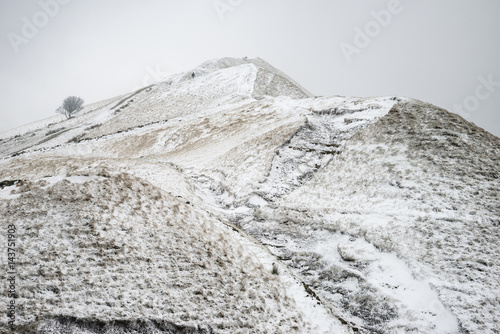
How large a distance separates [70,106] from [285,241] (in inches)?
3706

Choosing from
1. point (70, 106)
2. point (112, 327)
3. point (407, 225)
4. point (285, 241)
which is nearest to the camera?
point (112, 327)

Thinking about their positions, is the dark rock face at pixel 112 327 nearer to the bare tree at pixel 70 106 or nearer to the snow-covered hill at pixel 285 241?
the snow-covered hill at pixel 285 241

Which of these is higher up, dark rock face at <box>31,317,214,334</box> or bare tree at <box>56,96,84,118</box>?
bare tree at <box>56,96,84,118</box>

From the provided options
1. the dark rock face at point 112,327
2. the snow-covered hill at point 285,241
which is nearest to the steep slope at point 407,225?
the snow-covered hill at point 285,241

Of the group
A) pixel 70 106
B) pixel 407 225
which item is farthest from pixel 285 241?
pixel 70 106

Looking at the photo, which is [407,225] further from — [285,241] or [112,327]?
[112,327]

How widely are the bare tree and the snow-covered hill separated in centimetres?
8038

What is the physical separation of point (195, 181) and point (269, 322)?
50.9 feet

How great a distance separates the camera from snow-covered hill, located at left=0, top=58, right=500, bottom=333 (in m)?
8.24

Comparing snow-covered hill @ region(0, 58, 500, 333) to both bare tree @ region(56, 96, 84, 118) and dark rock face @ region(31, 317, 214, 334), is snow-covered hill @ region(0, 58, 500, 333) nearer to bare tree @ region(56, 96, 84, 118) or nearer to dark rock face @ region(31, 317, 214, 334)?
dark rock face @ region(31, 317, 214, 334)

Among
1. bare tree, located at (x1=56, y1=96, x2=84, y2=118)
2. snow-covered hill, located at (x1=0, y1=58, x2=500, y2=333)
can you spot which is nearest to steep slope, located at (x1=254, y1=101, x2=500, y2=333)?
snow-covered hill, located at (x1=0, y1=58, x2=500, y2=333)

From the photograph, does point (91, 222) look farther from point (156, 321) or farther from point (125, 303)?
point (156, 321)

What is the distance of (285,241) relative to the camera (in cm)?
1390

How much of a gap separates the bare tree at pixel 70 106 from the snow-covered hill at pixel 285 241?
3165 inches
